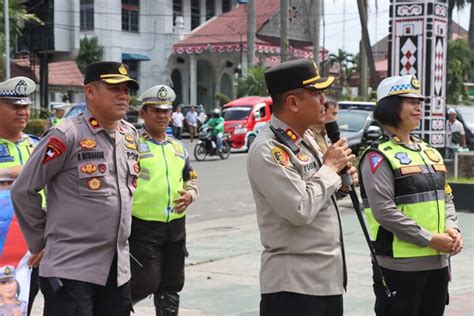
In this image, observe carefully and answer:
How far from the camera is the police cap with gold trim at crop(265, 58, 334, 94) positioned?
3416 millimetres

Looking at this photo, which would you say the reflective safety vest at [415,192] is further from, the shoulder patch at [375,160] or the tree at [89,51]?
the tree at [89,51]

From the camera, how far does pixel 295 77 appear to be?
3.42m

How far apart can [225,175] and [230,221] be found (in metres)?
6.96

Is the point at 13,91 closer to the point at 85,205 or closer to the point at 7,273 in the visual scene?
the point at 7,273

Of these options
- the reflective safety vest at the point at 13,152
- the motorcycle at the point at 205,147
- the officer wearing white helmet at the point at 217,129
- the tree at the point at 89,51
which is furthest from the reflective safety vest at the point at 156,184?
the tree at the point at 89,51

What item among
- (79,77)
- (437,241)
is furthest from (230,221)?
(79,77)

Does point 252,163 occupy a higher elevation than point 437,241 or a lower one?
higher

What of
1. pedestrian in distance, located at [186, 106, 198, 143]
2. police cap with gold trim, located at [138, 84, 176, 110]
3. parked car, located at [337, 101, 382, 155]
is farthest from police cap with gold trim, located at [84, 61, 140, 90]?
pedestrian in distance, located at [186, 106, 198, 143]

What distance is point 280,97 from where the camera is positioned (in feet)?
11.5

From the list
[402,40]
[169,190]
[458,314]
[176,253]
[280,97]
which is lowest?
[458,314]

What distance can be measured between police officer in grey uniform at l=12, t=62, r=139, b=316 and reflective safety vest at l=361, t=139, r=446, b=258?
1.47m

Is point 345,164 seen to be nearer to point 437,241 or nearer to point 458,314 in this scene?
point 437,241

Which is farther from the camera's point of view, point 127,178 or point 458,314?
point 458,314

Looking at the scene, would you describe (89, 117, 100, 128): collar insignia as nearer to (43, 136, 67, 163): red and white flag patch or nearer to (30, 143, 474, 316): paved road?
(43, 136, 67, 163): red and white flag patch
